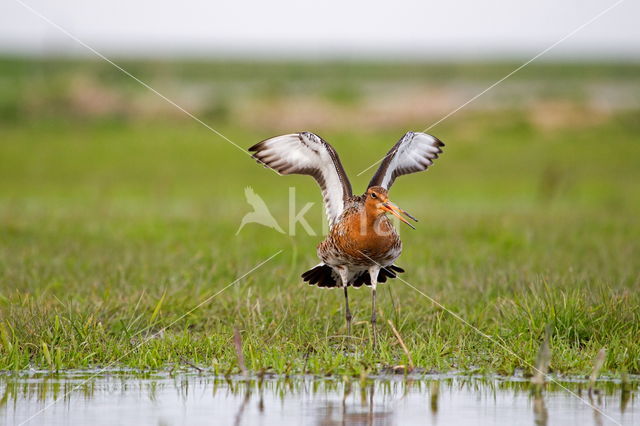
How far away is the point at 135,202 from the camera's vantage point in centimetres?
1683

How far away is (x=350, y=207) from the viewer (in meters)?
7.93

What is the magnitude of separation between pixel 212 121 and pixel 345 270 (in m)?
14.6

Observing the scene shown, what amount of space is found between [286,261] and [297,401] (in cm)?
430

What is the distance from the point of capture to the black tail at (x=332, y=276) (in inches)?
330

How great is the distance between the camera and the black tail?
330 inches

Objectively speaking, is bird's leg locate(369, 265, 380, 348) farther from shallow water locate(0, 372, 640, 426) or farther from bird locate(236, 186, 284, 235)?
bird locate(236, 186, 284, 235)

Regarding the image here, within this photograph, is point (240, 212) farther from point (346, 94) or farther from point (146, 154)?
point (346, 94)

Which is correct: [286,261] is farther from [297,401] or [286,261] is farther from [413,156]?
[297,401]

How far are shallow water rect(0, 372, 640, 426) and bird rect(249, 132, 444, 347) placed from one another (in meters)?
1.00

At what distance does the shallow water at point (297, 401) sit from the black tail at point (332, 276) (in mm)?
1724

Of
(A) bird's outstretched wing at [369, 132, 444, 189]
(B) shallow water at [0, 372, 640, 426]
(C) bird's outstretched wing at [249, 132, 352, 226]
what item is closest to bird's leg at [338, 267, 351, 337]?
(C) bird's outstretched wing at [249, 132, 352, 226]

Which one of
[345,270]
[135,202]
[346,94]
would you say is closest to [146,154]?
[135,202]

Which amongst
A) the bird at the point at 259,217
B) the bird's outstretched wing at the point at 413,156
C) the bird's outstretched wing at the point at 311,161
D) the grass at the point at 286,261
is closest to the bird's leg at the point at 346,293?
the grass at the point at 286,261

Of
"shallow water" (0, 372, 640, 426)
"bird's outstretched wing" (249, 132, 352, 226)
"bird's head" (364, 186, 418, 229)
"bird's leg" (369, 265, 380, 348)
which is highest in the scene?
"bird's outstretched wing" (249, 132, 352, 226)
